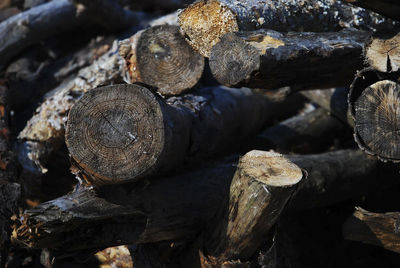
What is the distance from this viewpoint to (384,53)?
2.56m

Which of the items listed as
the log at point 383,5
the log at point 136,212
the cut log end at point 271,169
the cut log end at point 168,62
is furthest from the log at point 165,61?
the log at point 383,5

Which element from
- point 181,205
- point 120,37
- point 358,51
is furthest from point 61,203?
point 120,37

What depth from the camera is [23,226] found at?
257 cm

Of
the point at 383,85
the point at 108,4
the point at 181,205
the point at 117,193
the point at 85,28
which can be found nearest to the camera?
the point at 383,85

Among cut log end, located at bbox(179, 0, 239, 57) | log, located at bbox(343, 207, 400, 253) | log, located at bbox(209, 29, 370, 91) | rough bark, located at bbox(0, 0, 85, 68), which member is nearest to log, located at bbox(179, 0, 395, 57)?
cut log end, located at bbox(179, 0, 239, 57)

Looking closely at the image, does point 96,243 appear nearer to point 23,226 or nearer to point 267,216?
point 23,226

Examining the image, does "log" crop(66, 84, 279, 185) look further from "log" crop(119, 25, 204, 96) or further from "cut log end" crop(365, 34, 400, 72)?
"cut log end" crop(365, 34, 400, 72)

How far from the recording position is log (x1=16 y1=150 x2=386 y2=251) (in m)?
2.61

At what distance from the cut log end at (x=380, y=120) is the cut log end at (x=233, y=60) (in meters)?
0.62

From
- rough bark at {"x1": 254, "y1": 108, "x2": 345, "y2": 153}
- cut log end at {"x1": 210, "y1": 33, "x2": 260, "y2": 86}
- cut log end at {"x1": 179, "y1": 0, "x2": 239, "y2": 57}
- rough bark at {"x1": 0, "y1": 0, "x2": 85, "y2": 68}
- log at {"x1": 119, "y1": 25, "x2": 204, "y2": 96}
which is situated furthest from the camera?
rough bark at {"x1": 0, "y1": 0, "x2": 85, "y2": 68}

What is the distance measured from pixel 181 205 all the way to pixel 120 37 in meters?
2.62

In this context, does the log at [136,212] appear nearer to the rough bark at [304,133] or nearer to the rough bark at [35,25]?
the rough bark at [304,133]

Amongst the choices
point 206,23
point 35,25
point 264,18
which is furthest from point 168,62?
point 35,25

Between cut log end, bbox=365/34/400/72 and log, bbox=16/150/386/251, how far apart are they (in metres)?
0.79
